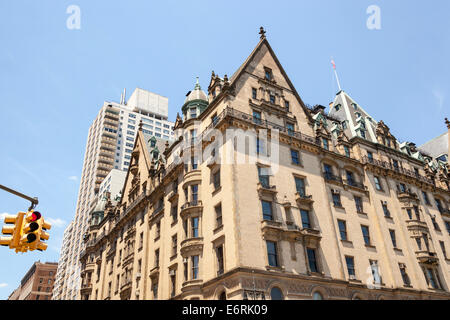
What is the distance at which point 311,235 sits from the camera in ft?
120

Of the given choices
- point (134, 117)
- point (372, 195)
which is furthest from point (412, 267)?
point (134, 117)

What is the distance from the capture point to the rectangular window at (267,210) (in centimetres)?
3562

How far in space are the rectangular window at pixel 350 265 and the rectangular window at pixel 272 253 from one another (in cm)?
994

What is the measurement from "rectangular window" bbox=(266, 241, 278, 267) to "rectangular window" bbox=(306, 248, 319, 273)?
418cm

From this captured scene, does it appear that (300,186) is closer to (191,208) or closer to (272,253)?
(272,253)

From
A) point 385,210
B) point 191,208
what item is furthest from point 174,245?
point 385,210

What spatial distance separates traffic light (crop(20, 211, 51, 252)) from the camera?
509 inches

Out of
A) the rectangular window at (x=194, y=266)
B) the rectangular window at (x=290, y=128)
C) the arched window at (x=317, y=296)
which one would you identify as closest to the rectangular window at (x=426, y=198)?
the rectangular window at (x=290, y=128)

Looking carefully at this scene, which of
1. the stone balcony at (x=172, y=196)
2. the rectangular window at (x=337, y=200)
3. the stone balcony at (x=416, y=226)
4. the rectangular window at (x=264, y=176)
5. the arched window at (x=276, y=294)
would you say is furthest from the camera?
the stone balcony at (x=416, y=226)

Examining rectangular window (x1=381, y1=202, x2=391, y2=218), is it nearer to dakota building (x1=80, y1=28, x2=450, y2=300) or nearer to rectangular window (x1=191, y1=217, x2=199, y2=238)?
dakota building (x1=80, y1=28, x2=450, y2=300)

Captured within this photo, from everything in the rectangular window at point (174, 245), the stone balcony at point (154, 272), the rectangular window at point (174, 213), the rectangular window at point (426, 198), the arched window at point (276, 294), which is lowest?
the arched window at point (276, 294)

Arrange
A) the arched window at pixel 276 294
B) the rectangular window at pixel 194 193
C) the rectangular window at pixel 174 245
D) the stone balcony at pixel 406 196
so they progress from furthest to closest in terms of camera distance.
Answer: the stone balcony at pixel 406 196 → the rectangular window at pixel 174 245 → the rectangular window at pixel 194 193 → the arched window at pixel 276 294

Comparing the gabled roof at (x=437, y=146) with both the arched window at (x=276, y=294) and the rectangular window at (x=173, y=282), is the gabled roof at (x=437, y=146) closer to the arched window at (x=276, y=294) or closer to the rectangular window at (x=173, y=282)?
the arched window at (x=276, y=294)
